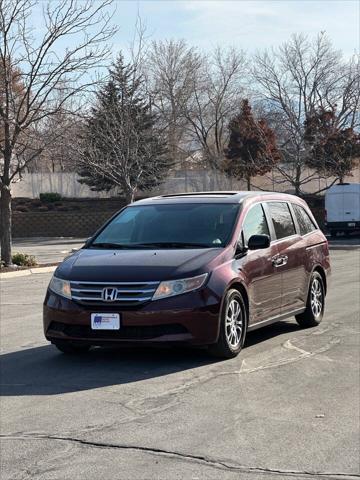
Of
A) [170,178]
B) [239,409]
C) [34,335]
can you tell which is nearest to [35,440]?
[239,409]

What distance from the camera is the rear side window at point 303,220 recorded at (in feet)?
31.1

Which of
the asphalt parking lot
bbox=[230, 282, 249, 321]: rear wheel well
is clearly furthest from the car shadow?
bbox=[230, 282, 249, 321]: rear wheel well

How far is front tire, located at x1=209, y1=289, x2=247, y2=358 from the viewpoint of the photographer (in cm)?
711

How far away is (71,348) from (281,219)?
3142mm

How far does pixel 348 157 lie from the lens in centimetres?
4109

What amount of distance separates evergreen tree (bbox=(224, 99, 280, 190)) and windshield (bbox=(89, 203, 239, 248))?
33.3 m

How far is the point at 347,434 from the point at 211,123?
2085 inches

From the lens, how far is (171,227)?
26.0 feet

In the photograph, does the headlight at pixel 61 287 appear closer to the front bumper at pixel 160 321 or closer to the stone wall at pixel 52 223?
the front bumper at pixel 160 321

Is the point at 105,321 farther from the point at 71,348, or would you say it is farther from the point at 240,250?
the point at 240,250

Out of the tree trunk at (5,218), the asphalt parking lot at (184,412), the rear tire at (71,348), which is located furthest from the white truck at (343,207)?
the rear tire at (71,348)

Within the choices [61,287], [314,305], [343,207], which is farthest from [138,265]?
[343,207]

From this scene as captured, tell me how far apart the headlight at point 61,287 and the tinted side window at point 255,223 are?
2044mm

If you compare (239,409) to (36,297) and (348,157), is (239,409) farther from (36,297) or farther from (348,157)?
(348,157)
